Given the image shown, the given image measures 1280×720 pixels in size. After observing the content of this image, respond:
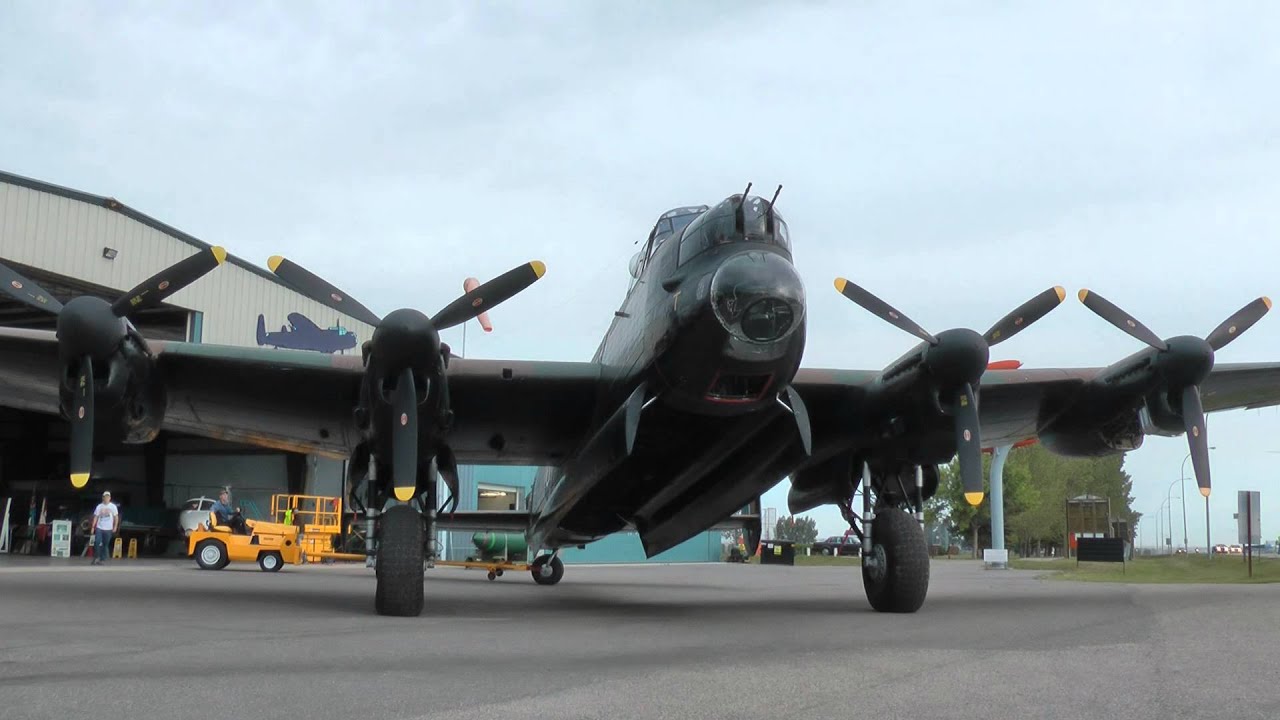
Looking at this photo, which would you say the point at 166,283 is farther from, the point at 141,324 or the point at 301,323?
the point at 141,324

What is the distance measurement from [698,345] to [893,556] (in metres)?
4.40

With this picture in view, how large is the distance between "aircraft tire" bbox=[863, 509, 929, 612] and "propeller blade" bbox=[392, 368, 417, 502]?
6.21 meters

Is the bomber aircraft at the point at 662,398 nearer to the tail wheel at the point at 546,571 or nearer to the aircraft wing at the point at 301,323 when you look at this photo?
the tail wheel at the point at 546,571

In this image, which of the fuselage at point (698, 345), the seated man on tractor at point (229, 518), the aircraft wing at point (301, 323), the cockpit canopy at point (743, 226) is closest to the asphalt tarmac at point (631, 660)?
the fuselage at point (698, 345)

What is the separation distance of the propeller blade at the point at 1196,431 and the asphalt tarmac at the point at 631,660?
1.87 meters

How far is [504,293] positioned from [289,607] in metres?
5.12

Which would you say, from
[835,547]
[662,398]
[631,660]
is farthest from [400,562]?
[835,547]

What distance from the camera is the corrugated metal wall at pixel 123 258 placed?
30328 millimetres

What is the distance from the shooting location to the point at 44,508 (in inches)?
1730

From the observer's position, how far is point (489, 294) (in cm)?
1301

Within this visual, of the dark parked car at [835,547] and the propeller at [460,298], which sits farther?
the dark parked car at [835,547]

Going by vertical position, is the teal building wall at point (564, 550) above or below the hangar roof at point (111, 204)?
below

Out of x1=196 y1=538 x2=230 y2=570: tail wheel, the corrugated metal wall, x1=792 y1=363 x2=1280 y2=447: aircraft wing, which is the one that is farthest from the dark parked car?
x1=792 y1=363 x2=1280 y2=447: aircraft wing

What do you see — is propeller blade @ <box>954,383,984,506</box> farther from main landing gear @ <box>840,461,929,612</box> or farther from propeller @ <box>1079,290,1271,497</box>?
propeller @ <box>1079,290,1271,497</box>
